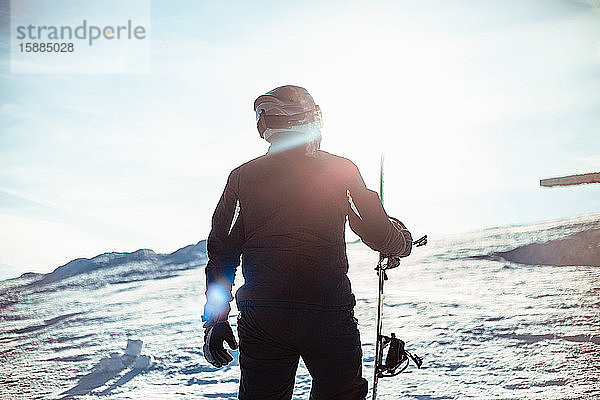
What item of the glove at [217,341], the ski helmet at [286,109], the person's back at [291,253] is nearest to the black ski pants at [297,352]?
the person's back at [291,253]

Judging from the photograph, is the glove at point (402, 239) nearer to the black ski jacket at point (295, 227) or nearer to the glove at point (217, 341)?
the black ski jacket at point (295, 227)

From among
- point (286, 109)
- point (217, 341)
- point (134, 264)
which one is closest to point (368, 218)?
point (286, 109)

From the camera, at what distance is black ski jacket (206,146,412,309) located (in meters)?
2.11

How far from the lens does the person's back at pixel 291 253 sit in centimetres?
208

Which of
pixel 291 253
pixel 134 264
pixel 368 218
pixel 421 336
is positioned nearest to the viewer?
pixel 291 253

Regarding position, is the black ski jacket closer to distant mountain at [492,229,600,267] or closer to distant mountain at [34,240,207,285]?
distant mountain at [492,229,600,267]

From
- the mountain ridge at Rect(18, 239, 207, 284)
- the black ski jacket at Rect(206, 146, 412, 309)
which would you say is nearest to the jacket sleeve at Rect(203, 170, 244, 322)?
the black ski jacket at Rect(206, 146, 412, 309)

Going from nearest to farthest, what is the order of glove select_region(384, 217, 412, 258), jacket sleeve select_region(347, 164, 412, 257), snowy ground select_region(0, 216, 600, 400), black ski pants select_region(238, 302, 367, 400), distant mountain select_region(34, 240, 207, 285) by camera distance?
black ski pants select_region(238, 302, 367, 400), jacket sleeve select_region(347, 164, 412, 257), glove select_region(384, 217, 412, 258), snowy ground select_region(0, 216, 600, 400), distant mountain select_region(34, 240, 207, 285)

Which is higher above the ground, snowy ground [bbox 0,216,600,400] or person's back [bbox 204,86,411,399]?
person's back [bbox 204,86,411,399]

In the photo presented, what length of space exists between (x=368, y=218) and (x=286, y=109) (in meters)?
0.58

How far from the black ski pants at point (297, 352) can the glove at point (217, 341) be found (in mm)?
204

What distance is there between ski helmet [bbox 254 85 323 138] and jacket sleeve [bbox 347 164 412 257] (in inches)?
11.9

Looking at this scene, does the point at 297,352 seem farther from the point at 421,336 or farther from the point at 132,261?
the point at 132,261

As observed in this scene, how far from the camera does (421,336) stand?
5.98m
